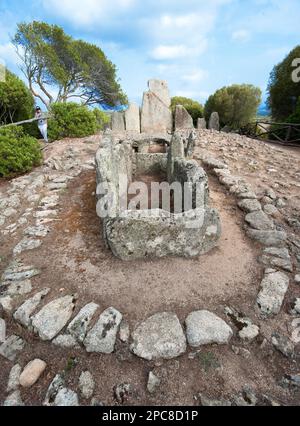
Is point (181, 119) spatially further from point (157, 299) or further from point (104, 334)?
point (104, 334)

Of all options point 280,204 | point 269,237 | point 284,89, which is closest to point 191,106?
point 284,89

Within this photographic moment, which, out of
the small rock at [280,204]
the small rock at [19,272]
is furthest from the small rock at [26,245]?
the small rock at [280,204]

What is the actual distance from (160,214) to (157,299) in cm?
98

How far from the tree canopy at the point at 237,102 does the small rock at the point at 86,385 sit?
22217 mm

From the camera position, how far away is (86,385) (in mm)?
2160

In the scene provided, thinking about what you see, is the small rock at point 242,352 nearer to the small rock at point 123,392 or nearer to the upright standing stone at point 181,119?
the small rock at point 123,392

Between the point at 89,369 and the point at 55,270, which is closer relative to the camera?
the point at 89,369

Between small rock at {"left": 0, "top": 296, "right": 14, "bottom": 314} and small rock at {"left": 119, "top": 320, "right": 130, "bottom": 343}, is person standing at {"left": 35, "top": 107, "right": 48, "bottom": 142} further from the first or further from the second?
small rock at {"left": 119, "top": 320, "right": 130, "bottom": 343}

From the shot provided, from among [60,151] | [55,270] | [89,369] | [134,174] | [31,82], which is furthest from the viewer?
[31,82]

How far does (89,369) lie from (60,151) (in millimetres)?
6877

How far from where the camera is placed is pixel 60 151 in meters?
7.89

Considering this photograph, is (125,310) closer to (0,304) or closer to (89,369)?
(89,369)

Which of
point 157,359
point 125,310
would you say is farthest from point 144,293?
point 157,359
